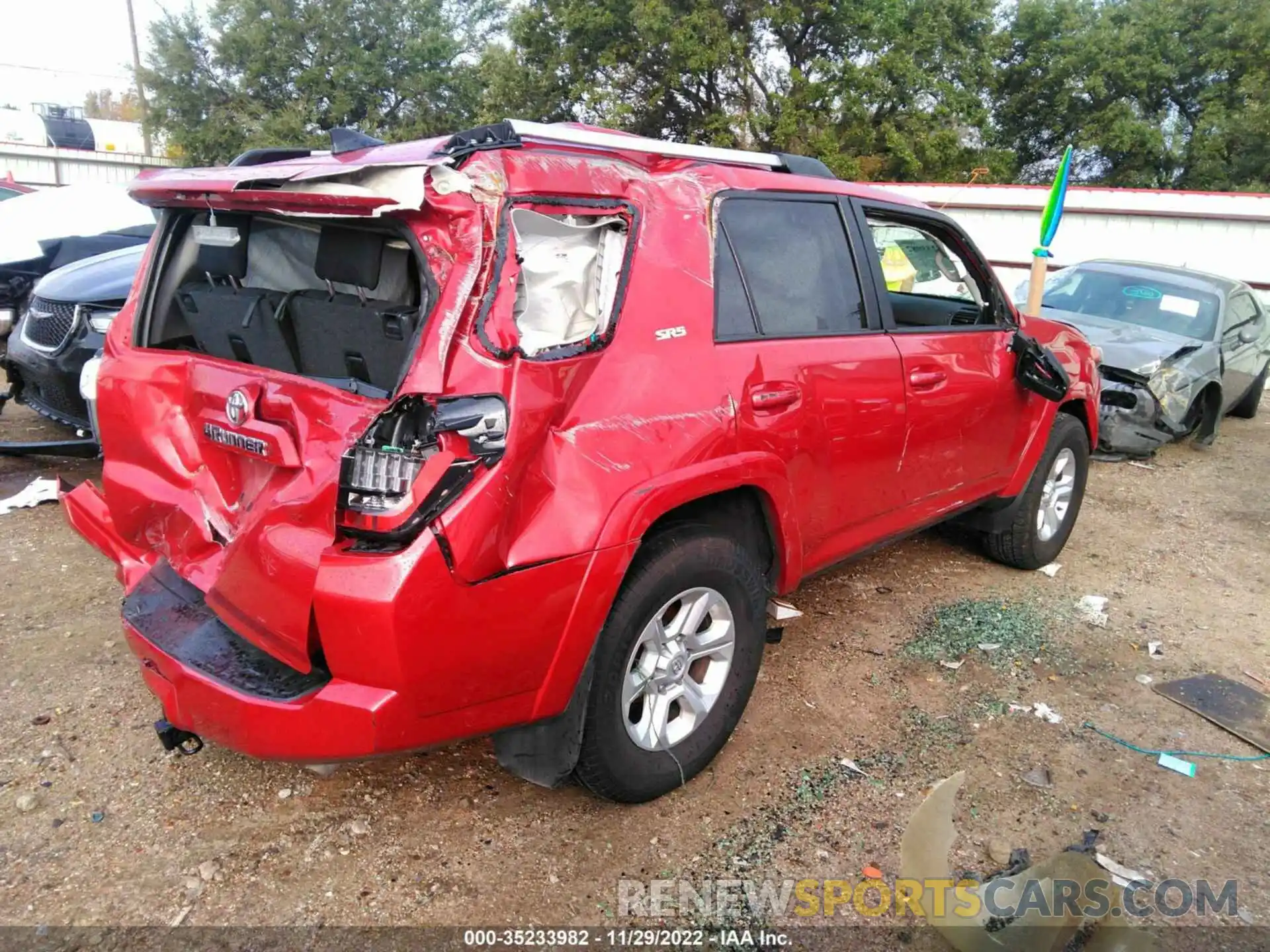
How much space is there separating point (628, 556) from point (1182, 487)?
6.26 metres

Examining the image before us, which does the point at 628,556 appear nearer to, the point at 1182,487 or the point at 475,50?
the point at 1182,487

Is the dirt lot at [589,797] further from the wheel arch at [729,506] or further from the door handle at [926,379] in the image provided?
the door handle at [926,379]

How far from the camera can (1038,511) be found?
183 inches

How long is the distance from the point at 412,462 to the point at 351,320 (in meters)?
0.59

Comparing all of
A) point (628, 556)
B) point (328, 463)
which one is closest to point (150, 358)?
point (328, 463)

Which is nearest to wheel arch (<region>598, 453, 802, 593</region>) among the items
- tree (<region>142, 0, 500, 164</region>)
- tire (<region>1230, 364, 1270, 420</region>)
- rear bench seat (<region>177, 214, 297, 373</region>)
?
rear bench seat (<region>177, 214, 297, 373</region>)

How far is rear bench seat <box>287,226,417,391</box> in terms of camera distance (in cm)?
234

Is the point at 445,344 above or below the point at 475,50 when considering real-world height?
below

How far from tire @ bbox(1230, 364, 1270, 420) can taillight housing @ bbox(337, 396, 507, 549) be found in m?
9.90

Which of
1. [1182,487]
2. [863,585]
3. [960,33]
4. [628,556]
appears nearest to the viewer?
[628,556]

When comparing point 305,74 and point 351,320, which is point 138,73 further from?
point 351,320

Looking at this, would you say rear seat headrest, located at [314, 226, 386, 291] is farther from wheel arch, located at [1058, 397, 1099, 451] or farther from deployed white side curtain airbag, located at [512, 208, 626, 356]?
wheel arch, located at [1058, 397, 1099, 451]

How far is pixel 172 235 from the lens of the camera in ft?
9.76

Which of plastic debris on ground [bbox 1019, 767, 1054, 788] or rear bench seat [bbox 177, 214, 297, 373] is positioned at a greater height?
rear bench seat [bbox 177, 214, 297, 373]
